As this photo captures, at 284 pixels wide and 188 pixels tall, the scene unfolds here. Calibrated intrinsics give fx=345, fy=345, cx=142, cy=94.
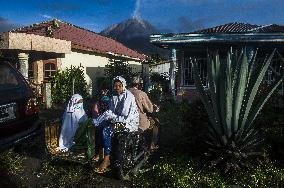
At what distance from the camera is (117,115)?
567 centimetres

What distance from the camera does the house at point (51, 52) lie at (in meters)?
13.6

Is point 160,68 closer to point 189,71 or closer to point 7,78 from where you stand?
point 189,71

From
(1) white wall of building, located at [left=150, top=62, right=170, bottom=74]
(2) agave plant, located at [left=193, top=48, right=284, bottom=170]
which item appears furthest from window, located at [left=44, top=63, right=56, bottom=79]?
(2) agave plant, located at [left=193, top=48, right=284, bottom=170]

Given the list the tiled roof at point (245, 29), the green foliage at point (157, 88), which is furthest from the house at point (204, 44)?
the green foliage at point (157, 88)

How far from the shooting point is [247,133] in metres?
5.32

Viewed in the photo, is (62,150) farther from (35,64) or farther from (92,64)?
(92,64)

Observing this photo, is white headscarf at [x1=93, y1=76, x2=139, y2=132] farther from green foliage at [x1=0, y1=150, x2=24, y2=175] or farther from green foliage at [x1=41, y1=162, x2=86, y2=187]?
green foliage at [x1=0, y1=150, x2=24, y2=175]

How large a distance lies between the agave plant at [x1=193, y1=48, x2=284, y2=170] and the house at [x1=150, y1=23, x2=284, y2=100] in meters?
6.68

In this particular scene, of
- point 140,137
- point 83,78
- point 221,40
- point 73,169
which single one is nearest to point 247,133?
point 140,137

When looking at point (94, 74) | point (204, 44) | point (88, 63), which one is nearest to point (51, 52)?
point (88, 63)

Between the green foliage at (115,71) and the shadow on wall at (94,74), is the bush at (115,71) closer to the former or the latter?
the green foliage at (115,71)

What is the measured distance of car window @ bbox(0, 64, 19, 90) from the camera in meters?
5.20

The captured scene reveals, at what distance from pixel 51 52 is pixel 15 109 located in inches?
430

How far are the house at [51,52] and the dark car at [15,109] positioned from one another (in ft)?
19.9
